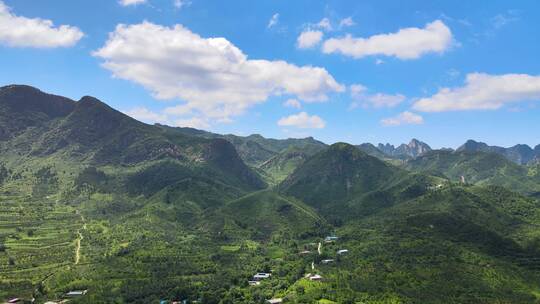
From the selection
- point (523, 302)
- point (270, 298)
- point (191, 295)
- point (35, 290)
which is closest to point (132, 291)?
point (191, 295)

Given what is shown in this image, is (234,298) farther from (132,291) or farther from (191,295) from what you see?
(132,291)

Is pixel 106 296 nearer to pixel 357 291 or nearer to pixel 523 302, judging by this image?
pixel 357 291

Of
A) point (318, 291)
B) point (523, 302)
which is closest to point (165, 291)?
point (318, 291)

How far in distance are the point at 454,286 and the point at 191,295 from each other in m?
107

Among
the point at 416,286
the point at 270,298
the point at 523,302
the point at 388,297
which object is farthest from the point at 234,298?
the point at 523,302

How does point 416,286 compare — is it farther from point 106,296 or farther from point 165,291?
point 106,296

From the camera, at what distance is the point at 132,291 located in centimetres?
19650

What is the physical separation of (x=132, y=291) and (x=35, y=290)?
39576 mm

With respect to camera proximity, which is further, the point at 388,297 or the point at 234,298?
the point at 234,298

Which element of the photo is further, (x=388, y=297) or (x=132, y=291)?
(x=132, y=291)

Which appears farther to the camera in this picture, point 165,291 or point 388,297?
point 165,291

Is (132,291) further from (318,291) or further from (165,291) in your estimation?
(318,291)

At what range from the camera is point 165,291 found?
198500 millimetres

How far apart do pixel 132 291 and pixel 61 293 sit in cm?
2838
